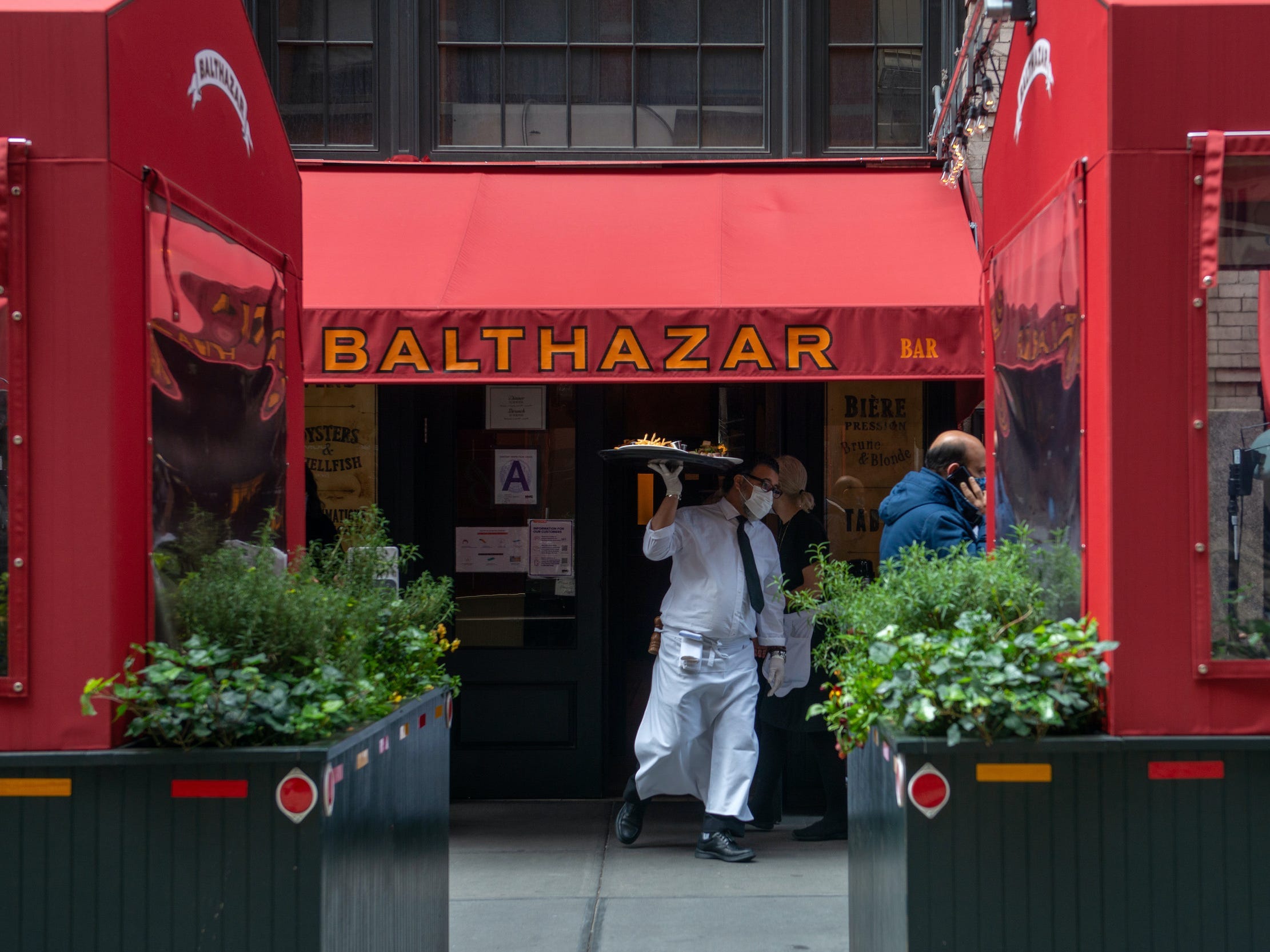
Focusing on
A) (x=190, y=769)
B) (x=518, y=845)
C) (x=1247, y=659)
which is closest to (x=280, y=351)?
(x=190, y=769)

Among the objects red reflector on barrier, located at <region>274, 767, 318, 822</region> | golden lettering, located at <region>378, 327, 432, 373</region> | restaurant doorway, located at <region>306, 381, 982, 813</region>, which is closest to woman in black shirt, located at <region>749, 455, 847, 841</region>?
restaurant doorway, located at <region>306, 381, 982, 813</region>

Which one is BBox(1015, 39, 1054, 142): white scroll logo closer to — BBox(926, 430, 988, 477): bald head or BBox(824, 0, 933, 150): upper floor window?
BBox(926, 430, 988, 477): bald head

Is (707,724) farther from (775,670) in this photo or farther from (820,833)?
(820,833)

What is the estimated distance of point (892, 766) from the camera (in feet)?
10.8

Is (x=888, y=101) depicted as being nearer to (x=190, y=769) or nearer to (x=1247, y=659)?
(x=1247, y=659)

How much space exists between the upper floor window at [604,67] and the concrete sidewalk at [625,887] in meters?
4.09

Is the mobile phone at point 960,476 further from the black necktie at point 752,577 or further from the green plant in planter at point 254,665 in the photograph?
the green plant in planter at point 254,665

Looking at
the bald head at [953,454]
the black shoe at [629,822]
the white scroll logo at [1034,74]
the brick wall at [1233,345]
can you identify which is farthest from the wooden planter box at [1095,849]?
the black shoe at [629,822]

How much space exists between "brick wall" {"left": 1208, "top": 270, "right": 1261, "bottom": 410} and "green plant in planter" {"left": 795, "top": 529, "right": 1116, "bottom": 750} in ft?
1.99

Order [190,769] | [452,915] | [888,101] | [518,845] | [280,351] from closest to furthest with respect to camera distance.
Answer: [190,769] < [280,351] < [452,915] < [518,845] < [888,101]

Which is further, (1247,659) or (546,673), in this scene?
(546,673)

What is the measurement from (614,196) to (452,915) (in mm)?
3960

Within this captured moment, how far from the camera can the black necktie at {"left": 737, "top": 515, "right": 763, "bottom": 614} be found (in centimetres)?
627

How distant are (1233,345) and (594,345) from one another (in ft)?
10.5
